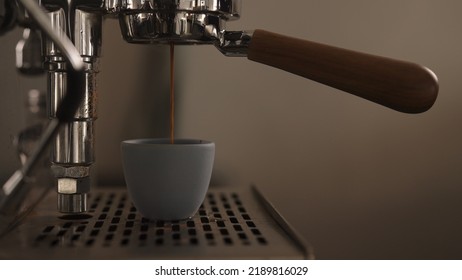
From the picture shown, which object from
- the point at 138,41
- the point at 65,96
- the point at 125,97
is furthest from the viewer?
the point at 125,97

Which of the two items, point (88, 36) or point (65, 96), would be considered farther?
point (88, 36)

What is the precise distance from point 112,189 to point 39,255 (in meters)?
0.20

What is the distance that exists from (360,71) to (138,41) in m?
0.15

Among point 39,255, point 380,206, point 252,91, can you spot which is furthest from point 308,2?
point 39,255

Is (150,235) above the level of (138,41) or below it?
below

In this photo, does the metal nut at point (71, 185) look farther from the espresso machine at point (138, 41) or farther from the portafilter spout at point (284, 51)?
the portafilter spout at point (284, 51)

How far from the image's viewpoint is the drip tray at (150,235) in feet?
0.99

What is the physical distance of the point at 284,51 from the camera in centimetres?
33

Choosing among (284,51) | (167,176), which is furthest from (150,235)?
(284,51)

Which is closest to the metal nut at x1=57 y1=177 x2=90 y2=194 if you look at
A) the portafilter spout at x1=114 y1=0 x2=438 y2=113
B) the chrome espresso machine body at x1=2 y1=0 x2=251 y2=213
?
the chrome espresso machine body at x1=2 y1=0 x2=251 y2=213

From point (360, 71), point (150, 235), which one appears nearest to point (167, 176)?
point (150, 235)

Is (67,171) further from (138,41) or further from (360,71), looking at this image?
(360,71)

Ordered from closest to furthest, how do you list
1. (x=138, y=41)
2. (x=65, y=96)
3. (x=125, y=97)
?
(x=65, y=96) < (x=138, y=41) < (x=125, y=97)

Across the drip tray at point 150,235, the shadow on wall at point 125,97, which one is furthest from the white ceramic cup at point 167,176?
the shadow on wall at point 125,97
